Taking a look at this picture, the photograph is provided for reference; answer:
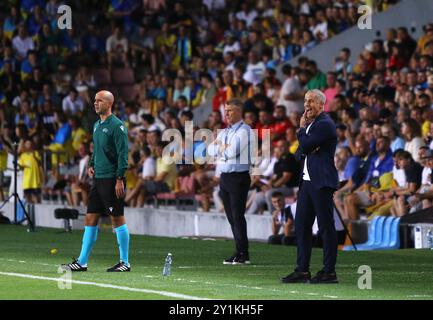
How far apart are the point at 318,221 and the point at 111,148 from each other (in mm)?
2704

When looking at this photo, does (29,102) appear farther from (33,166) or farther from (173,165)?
(173,165)

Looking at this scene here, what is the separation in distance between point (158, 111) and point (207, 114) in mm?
1164

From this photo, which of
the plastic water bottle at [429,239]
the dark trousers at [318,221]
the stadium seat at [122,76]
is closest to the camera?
the dark trousers at [318,221]

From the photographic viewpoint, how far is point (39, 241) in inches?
839

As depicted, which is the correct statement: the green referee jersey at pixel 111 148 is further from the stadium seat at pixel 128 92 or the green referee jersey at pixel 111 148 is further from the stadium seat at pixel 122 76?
the stadium seat at pixel 122 76

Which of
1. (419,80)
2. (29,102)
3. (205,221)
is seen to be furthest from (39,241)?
(29,102)

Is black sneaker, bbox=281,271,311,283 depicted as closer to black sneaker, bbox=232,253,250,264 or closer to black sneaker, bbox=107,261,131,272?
black sneaker, bbox=107,261,131,272

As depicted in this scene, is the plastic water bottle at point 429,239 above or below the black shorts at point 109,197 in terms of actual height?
below

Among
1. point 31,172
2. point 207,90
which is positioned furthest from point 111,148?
point 207,90

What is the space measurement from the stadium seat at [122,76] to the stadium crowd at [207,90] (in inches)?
1.0

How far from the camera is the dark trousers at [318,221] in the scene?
13.8 metres

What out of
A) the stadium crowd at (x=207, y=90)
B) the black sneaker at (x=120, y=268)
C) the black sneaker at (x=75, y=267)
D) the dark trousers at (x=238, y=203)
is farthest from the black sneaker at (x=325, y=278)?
the stadium crowd at (x=207, y=90)

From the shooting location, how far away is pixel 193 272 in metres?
15.5

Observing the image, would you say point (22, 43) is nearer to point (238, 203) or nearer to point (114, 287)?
point (238, 203)
